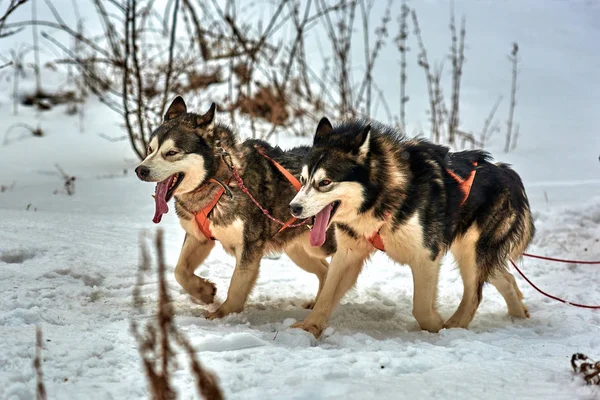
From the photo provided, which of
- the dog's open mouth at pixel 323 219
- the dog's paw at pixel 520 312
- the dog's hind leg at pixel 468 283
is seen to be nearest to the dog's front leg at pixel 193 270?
the dog's open mouth at pixel 323 219

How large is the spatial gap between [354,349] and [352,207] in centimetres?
83

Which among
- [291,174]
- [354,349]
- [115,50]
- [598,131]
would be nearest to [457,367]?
[354,349]

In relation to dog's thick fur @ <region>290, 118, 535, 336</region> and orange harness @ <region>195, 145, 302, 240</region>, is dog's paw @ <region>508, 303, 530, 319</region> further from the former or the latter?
orange harness @ <region>195, 145, 302, 240</region>

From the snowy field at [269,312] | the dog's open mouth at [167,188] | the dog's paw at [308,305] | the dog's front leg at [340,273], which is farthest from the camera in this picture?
the dog's paw at [308,305]

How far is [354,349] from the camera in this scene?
307cm

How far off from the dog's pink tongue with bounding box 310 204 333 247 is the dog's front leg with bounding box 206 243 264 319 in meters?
0.66

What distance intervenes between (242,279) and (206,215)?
1.51 feet

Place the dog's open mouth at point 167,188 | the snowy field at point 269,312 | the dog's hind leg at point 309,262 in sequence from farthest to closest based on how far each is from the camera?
1. the dog's hind leg at point 309,262
2. the dog's open mouth at point 167,188
3. the snowy field at point 269,312

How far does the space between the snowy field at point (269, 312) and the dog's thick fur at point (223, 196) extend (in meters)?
0.29

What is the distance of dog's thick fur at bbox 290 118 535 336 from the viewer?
3510 millimetres

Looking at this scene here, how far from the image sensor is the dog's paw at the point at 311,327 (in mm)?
3533

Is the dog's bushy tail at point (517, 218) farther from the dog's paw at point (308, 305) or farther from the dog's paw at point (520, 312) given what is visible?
the dog's paw at point (308, 305)

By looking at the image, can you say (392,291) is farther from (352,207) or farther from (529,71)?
(529,71)

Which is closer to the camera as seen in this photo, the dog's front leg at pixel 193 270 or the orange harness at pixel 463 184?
the orange harness at pixel 463 184
